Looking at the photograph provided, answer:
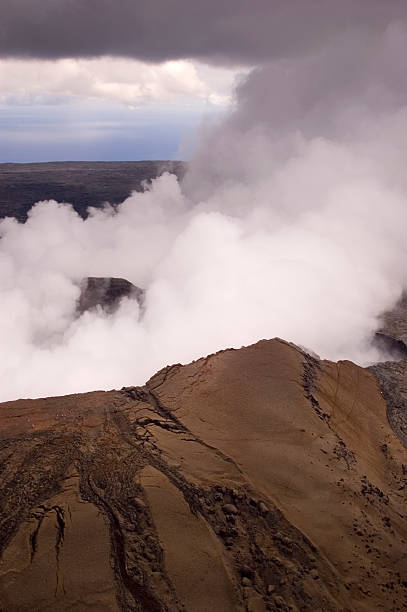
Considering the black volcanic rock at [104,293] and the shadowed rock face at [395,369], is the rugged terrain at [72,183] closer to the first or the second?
the black volcanic rock at [104,293]

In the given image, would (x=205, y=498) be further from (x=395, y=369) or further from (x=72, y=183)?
(x=72, y=183)

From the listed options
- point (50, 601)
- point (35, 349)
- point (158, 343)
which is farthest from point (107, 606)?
point (35, 349)

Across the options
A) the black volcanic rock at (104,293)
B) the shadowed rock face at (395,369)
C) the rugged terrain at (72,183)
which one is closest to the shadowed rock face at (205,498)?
the shadowed rock face at (395,369)

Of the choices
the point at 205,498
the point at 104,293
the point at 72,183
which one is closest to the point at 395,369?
the point at 205,498

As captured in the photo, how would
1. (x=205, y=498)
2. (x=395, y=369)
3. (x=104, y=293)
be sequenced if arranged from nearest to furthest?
1. (x=205, y=498)
2. (x=395, y=369)
3. (x=104, y=293)

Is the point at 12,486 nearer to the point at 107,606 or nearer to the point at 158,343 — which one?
the point at 107,606

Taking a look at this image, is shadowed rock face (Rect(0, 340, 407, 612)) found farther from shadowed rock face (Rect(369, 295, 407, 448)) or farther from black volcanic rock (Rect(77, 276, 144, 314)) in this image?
black volcanic rock (Rect(77, 276, 144, 314))

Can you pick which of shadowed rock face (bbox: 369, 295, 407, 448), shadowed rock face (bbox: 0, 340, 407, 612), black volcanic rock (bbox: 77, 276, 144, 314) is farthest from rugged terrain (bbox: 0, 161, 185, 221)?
shadowed rock face (bbox: 0, 340, 407, 612)
